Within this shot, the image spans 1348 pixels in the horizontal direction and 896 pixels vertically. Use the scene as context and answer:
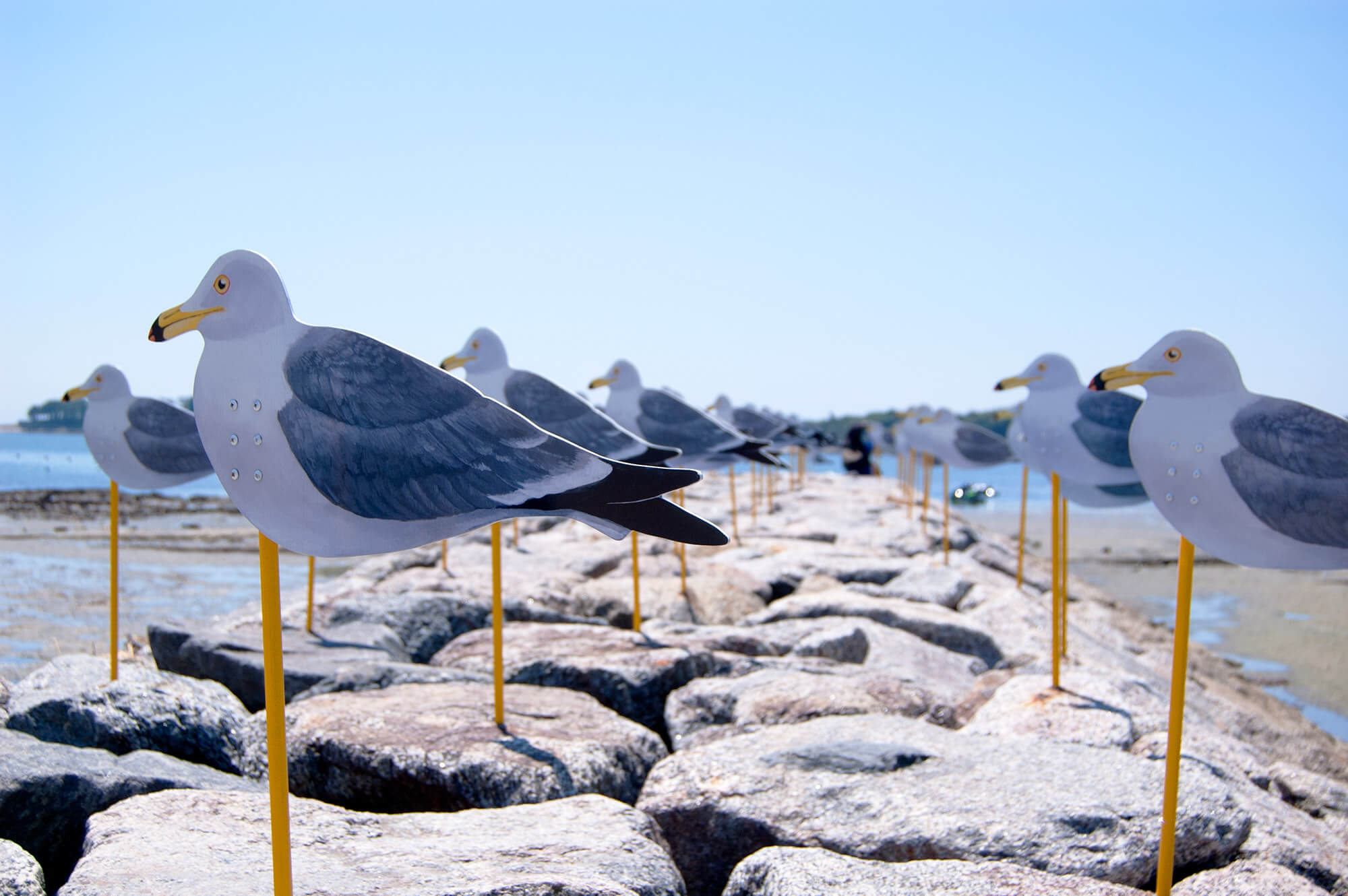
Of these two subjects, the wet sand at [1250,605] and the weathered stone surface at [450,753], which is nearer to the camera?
the weathered stone surface at [450,753]

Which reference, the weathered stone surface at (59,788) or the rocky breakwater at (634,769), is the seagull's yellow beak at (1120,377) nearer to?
the rocky breakwater at (634,769)

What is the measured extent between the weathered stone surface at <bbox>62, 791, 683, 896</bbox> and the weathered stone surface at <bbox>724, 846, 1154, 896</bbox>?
1.16 ft

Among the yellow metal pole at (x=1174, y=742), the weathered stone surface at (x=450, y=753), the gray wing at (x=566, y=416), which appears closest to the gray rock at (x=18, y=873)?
the weathered stone surface at (x=450, y=753)

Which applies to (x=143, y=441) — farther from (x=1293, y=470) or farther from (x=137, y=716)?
(x=1293, y=470)

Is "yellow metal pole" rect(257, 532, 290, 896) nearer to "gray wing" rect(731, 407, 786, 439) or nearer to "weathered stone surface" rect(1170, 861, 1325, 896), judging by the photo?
"weathered stone surface" rect(1170, 861, 1325, 896)

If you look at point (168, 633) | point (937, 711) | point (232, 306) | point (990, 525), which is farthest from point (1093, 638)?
point (990, 525)

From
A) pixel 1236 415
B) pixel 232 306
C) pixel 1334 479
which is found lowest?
pixel 1334 479

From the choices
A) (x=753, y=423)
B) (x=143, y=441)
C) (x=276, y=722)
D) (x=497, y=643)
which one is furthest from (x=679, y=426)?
(x=753, y=423)

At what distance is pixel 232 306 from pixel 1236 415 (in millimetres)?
2993

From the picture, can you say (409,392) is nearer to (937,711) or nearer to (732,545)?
(937,711)

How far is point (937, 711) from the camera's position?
5.51m

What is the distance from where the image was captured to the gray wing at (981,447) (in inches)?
Answer: 528

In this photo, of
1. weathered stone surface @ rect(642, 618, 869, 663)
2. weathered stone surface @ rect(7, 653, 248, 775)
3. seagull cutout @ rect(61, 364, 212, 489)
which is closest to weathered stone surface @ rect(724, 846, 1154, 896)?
weathered stone surface @ rect(7, 653, 248, 775)

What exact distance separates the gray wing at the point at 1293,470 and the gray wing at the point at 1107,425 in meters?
2.81
